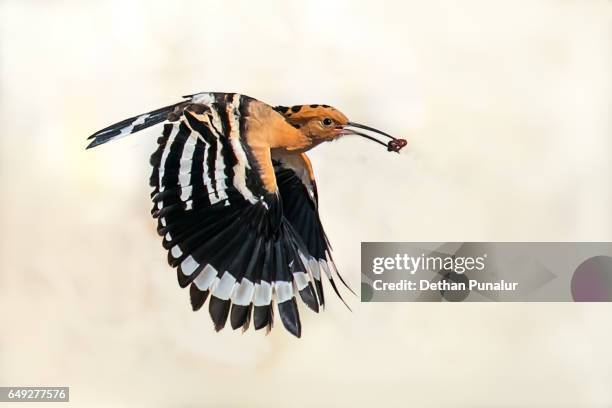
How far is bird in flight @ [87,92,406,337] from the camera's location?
78.3 inches

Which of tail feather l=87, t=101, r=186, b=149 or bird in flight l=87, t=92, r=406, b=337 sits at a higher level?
tail feather l=87, t=101, r=186, b=149

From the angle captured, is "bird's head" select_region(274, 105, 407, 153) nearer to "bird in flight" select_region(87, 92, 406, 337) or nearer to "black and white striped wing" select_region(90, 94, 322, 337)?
"bird in flight" select_region(87, 92, 406, 337)

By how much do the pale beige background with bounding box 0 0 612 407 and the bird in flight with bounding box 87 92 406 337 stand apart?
46 mm

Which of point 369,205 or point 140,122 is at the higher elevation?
point 140,122

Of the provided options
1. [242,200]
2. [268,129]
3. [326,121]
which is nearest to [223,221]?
[242,200]

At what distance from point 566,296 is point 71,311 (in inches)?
63.8

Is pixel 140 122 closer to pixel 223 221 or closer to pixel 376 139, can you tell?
pixel 223 221

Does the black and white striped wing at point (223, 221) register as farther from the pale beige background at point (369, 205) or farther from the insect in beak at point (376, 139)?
the insect in beak at point (376, 139)

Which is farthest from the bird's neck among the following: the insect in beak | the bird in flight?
the insect in beak

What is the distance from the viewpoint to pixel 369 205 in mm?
2018

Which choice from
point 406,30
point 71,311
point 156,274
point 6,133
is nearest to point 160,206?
point 156,274

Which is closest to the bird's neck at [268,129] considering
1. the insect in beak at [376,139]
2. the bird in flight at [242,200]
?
the bird in flight at [242,200]

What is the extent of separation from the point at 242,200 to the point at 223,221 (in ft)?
0.30

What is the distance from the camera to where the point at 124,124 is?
204 cm
